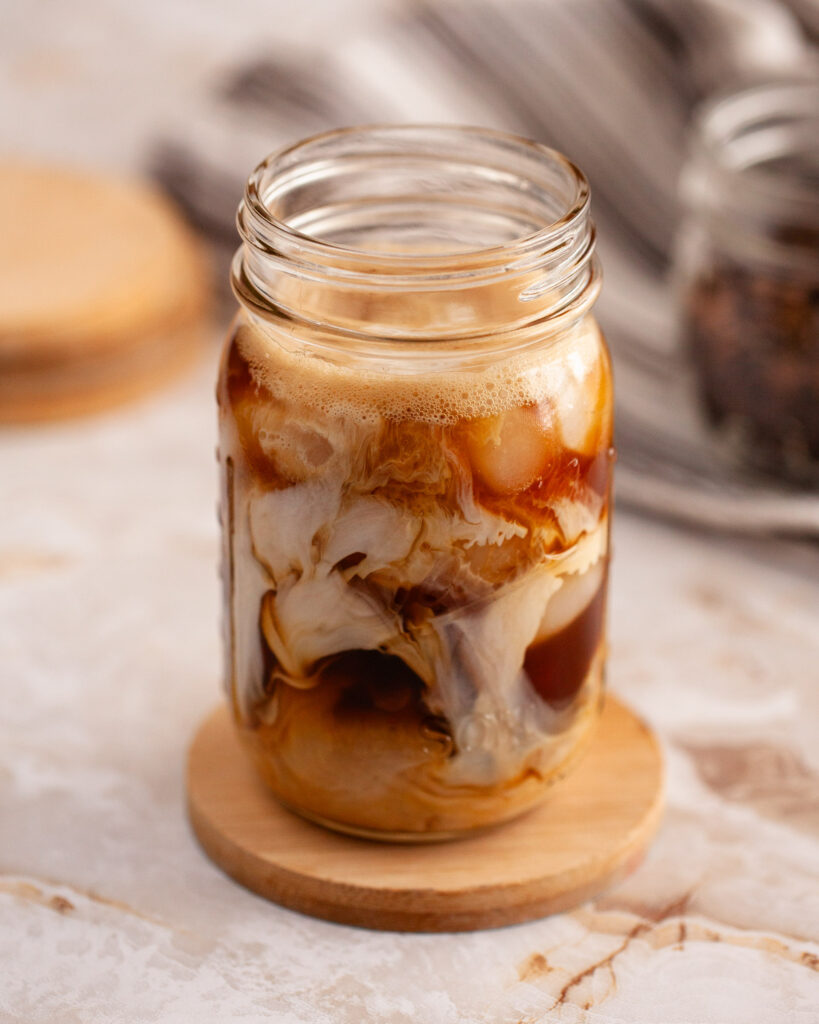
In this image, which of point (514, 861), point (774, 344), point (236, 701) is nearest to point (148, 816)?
point (236, 701)

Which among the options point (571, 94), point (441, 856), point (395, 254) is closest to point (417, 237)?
point (395, 254)

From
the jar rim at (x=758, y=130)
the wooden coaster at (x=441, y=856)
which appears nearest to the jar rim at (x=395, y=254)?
the wooden coaster at (x=441, y=856)

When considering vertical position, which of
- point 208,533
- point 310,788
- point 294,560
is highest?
point 294,560

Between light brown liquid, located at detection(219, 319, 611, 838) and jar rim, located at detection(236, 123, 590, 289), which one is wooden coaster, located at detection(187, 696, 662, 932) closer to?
light brown liquid, located at detection(219, 319, 611, 838)

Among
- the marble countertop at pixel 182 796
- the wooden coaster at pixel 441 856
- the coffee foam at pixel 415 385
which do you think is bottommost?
the marble countertop at pixel 182 796

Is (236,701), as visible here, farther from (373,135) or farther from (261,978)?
(373,135)

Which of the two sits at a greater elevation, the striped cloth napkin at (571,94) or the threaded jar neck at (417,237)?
the threaded jar neck at (417,237)

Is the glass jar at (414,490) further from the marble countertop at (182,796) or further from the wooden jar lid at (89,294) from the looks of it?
the wooden jar lid at (89,294)
